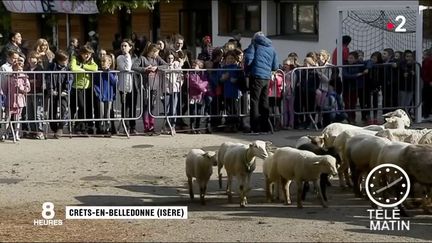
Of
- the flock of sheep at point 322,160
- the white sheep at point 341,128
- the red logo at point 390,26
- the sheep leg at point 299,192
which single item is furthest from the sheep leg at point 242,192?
the red logo at point 390,26

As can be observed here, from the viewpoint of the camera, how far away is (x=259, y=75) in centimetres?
1642

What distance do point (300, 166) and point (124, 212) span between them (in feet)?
7.14

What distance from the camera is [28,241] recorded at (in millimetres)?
9203

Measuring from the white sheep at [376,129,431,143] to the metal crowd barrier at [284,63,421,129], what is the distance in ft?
18.5

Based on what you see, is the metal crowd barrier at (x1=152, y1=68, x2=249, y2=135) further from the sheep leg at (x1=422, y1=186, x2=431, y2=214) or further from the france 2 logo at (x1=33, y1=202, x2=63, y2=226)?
the sheep leg at (x1=422, y1=186, x2=431, y2=214)

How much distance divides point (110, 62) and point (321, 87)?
4.18m

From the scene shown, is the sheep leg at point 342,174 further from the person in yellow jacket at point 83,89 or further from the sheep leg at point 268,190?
the person in yellow jacket at point 83,89

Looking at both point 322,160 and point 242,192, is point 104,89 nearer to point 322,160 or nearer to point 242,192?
point 242,192

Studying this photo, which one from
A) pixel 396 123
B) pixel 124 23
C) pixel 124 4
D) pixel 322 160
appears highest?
pixel 124 4

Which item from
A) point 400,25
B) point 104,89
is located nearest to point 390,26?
point 400,25

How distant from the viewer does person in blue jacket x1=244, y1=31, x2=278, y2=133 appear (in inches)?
Result: 648

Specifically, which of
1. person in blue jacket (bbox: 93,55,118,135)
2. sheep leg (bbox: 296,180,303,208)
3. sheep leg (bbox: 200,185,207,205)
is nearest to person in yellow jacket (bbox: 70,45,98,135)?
person in blue jacket (bbox: 93,55,118,135)

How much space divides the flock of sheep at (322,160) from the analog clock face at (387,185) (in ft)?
0.30

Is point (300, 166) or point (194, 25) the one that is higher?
point (194, 25)
